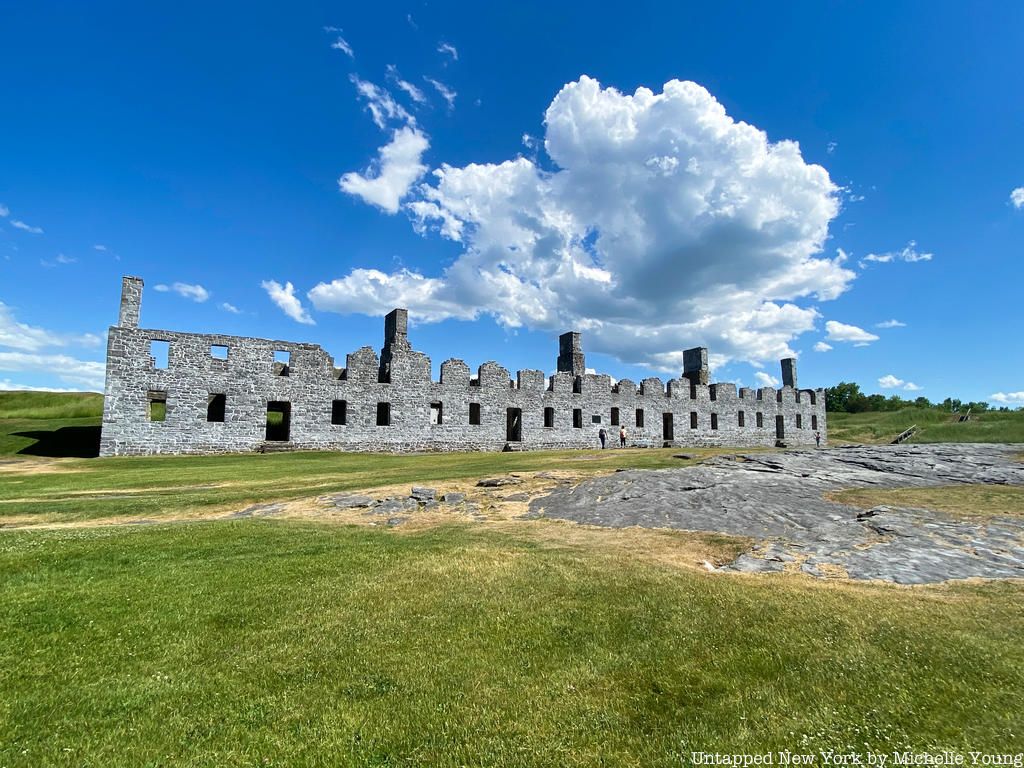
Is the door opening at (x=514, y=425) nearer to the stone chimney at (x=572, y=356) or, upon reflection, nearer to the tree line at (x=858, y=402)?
the stone chimney at (x=572, y=356)

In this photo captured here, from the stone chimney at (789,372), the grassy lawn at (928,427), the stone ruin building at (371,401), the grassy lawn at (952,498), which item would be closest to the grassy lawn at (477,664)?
the grassy lawn at (952,498)

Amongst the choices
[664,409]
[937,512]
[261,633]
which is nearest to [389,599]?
[261,633]

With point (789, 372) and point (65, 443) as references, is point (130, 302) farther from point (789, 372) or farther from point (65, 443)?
point (789, 372)

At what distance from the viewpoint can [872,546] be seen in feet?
28.8

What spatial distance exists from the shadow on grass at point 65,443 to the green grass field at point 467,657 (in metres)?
25.1

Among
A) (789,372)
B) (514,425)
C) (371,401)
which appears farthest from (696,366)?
(371,401)

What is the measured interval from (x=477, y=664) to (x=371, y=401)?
98.8 ft

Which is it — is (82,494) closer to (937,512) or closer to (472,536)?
(472,536)

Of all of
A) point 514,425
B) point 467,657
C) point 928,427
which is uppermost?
point 928,427

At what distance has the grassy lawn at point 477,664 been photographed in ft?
12.0

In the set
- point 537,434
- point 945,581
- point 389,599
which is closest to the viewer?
point 389,599

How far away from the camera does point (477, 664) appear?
191 inches

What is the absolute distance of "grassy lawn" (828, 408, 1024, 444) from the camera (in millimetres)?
41812

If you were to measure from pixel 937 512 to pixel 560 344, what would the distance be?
3239 cm
